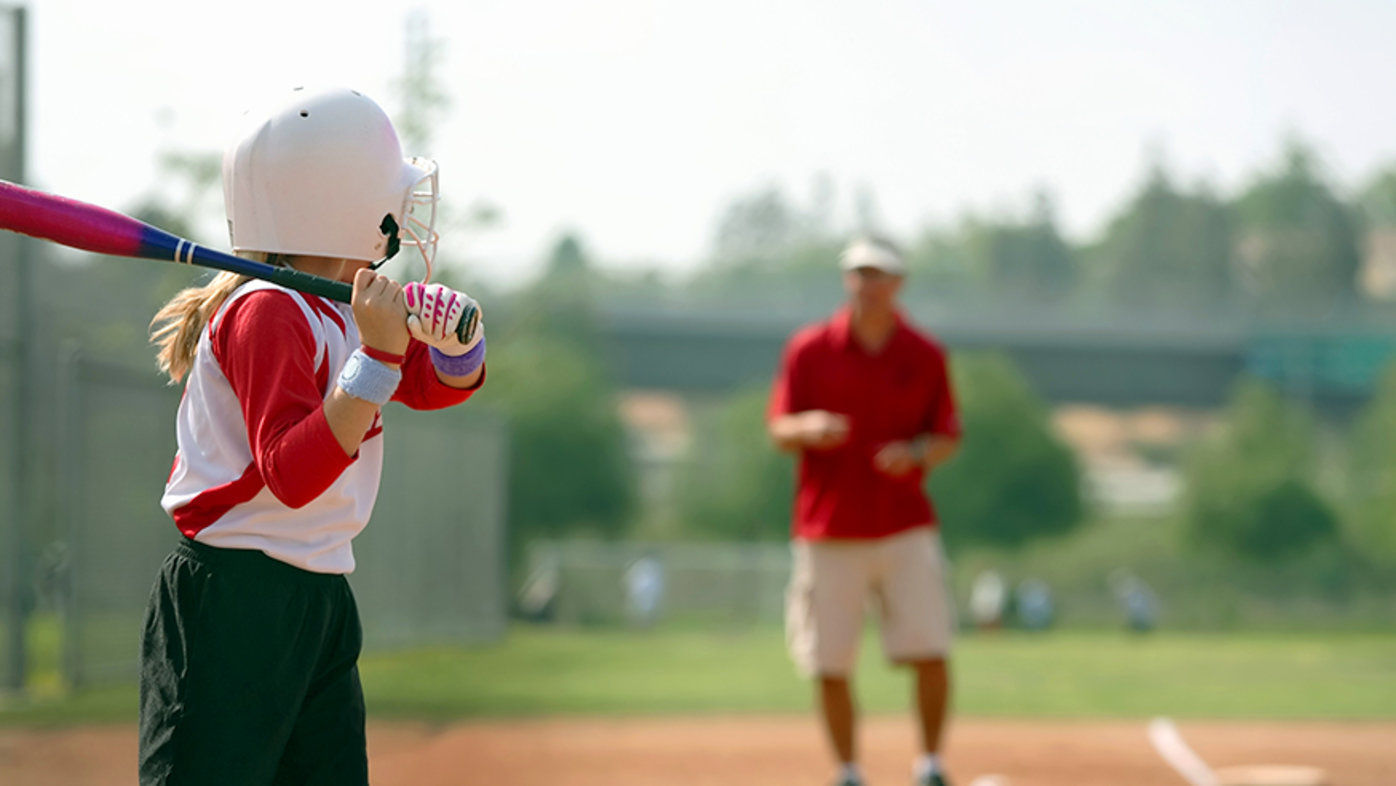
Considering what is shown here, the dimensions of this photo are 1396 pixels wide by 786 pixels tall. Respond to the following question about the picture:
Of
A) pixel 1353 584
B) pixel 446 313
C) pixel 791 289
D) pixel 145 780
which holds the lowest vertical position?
pixel 1353 584

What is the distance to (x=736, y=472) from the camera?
38594 millimetres

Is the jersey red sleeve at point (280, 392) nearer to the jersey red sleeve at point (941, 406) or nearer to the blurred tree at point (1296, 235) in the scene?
the jersey red sleeve at point (941, 406)

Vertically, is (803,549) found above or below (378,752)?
above

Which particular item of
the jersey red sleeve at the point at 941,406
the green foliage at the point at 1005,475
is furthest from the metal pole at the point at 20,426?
the green foliage at the point at 1005,475

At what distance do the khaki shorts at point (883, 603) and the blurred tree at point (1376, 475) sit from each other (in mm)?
28888

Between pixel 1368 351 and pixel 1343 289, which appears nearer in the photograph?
pixel 1368 351

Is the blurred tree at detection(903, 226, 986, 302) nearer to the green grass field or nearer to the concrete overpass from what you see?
the concrete overpass

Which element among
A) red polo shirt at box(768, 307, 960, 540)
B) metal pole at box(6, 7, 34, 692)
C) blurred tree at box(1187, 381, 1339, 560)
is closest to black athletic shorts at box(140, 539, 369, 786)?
red polo shirt at box(768, 307, 960, 540)

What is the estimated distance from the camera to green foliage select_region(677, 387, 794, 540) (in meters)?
37.6

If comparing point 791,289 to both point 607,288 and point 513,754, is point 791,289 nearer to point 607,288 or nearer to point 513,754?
point 607,288

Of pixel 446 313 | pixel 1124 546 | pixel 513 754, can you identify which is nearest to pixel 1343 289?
pixel 1124 546

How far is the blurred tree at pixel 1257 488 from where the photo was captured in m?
33.8

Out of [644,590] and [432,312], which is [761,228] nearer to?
[644,590]

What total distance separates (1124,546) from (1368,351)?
7.60 metres
